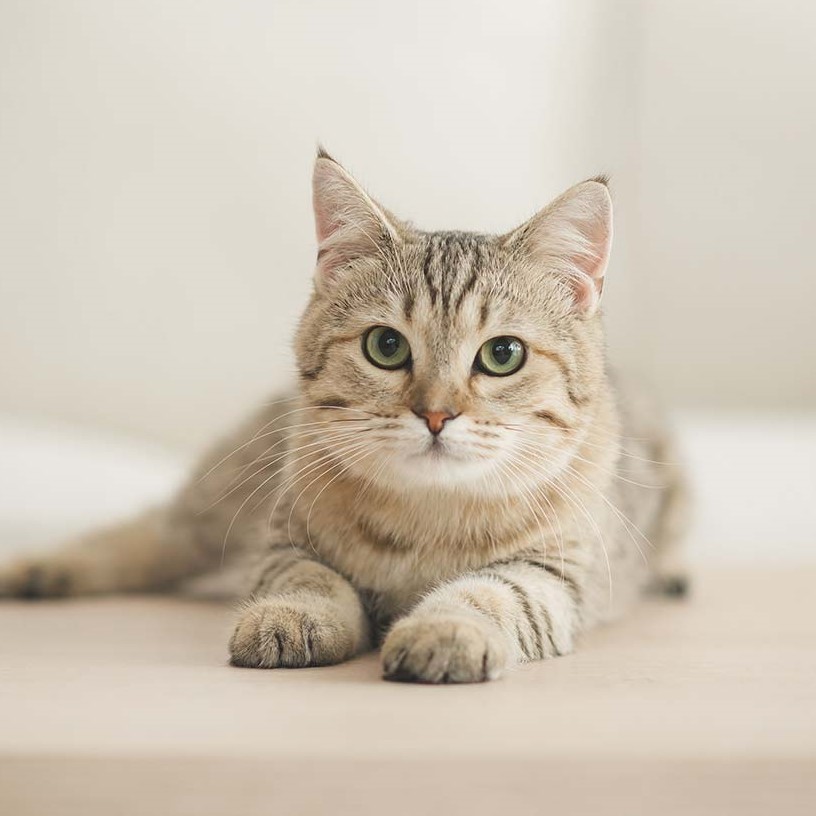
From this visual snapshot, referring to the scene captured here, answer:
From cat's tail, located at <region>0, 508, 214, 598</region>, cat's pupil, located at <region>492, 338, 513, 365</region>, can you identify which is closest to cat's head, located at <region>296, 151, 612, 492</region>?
cat's pupil, located at <region>492, 338, 513, 365</region>

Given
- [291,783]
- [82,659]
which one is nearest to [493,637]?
[291,783]

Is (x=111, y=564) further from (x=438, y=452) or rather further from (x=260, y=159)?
(x=260, y=159)

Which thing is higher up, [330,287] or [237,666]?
[330,287]

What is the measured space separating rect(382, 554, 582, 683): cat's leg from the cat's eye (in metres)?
0.32

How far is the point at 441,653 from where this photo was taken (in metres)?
1.22

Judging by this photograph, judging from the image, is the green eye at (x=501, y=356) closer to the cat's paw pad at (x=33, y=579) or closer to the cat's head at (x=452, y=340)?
the cat's head at (x=452, y=340)

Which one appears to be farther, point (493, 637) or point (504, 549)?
point (504, 549)

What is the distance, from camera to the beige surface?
2.96 ft

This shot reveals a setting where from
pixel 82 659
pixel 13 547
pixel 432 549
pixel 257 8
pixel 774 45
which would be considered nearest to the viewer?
pixel 82 659

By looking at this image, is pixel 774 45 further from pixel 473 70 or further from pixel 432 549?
pixel 432 549

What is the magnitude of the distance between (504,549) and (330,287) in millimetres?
482

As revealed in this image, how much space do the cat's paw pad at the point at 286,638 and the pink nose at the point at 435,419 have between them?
0.91 feet

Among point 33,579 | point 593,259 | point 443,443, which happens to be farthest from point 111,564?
point 593,259

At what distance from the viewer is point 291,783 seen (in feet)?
2.97
